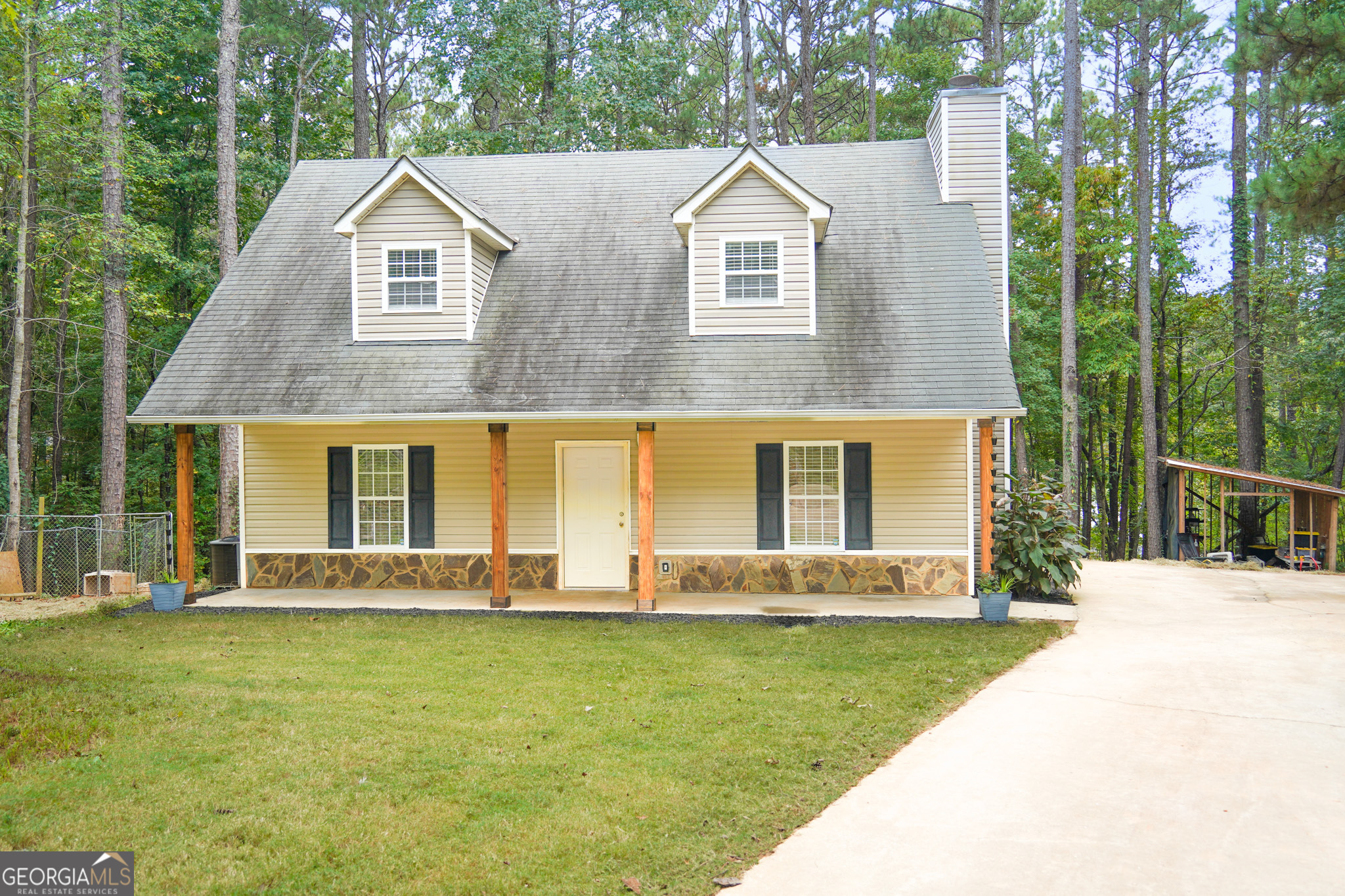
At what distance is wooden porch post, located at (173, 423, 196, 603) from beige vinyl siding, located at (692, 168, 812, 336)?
22.3 ft

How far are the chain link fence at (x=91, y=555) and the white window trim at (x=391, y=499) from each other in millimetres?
3065

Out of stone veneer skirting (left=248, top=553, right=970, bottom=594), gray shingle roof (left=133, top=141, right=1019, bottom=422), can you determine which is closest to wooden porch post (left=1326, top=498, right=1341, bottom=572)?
stone veneer skirting (left=248, top=553, right=970, bottom=594)

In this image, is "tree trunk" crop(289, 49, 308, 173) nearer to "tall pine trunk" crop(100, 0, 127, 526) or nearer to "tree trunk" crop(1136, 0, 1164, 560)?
"tall pine trunk" crop(100, 0, 127, 526)

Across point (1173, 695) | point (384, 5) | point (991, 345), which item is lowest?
point (1173, 695)

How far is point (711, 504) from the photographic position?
11.4 meters

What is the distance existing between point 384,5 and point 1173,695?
23.0 m

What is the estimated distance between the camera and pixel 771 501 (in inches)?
442

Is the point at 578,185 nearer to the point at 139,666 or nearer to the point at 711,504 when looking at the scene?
the point at 711,504

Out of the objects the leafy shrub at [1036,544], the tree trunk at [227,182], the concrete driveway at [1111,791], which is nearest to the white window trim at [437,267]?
the tree trunk at [227,182]

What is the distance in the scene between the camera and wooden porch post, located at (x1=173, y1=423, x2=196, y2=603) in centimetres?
1073

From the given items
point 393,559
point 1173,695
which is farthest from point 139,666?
point 1173,695

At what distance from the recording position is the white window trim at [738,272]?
36.8 feet

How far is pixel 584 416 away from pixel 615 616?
2.40m

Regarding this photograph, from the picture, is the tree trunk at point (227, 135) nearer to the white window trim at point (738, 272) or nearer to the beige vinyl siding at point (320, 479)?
the beige vinyl siding at point (320, 479)
